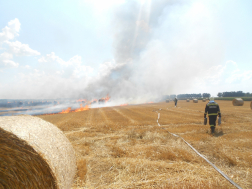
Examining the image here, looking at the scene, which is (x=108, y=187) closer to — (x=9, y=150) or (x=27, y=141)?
(x=27, y=141)

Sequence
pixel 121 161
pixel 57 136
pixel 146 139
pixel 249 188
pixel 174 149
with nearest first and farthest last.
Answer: pixel 249 188, pixel 57 136, pixel 121 161, pixel 174 149, pixel 146 139

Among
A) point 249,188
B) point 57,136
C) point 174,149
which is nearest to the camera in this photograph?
point 249,188

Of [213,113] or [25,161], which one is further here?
[213,113]

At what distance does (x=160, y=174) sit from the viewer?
423 centimetres

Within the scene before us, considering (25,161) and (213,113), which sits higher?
(213,113)

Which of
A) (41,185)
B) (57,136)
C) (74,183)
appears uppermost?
(57,136)

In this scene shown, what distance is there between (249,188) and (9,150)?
6.35m

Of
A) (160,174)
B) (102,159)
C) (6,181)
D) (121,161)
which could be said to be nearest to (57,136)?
(6,181)

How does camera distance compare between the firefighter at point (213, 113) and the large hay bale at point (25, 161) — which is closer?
the large hay bale at point (25, 161)

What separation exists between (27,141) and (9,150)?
0.53 m

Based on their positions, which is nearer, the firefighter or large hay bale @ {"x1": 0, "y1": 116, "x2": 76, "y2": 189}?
large hay bale @ {"x1": 0, "y1": 116, "x2": 76, "y2": 189}

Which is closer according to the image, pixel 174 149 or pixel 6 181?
pixel 6 181

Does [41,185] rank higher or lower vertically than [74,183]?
higher

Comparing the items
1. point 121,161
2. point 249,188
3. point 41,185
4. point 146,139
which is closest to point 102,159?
A: point 121,161
